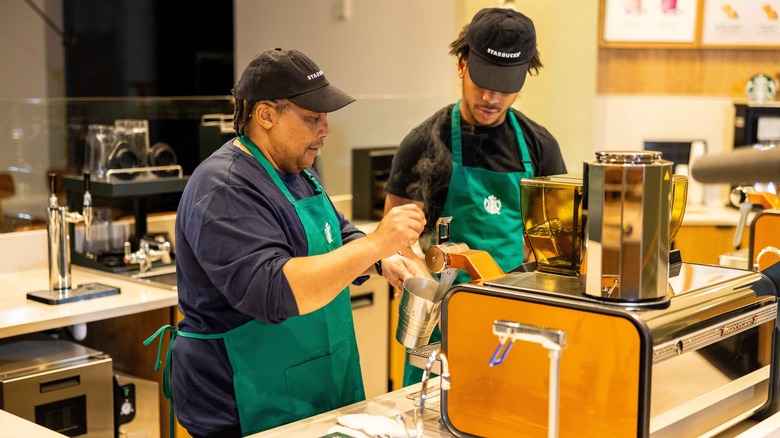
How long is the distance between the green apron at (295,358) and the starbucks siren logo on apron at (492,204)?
646mm

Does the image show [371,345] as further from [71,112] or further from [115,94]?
[115,94]

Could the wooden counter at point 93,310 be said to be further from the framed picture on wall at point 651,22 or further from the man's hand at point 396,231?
the framed picture on wall at point 651,22

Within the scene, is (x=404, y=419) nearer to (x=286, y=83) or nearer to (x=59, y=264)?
(x=286, y=83)

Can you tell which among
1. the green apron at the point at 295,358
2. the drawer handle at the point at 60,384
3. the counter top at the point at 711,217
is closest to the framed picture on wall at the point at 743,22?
the counter top at the point at 711,217

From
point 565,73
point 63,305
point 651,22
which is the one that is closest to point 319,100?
point 63,305

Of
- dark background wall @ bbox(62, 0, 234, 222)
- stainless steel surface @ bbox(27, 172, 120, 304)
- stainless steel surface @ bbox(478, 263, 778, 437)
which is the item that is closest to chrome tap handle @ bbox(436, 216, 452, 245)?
stainless steel surface @ bbox(478, 263, 778, 437)

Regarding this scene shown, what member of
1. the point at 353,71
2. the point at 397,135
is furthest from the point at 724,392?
the point at 353,71

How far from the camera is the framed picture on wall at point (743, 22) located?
191 inches

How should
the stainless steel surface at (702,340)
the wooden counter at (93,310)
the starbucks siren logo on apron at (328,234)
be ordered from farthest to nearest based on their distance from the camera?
the wooden counter at (93,310), the starbucks siren logo on apron at (328,234), the stainless steel surface at (702,340)

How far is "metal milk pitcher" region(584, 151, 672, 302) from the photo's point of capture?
4.73 ft

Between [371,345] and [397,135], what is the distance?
4.04 feet


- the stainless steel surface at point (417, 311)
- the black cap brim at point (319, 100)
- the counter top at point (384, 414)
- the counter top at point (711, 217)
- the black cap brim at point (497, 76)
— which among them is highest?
the black cap brim at point (497, 76)

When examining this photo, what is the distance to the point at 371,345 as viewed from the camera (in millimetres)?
3914

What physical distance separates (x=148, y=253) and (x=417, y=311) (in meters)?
1.80
